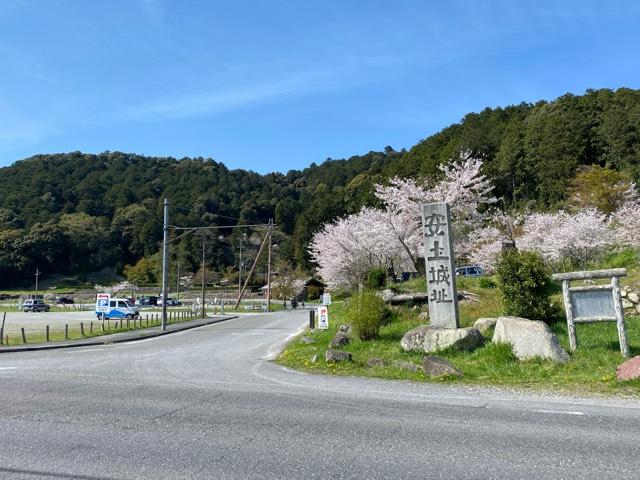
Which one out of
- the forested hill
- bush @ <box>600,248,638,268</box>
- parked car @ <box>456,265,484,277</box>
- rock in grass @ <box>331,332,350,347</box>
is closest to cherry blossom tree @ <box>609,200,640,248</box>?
bush @ <box>600,248,638,268</box>

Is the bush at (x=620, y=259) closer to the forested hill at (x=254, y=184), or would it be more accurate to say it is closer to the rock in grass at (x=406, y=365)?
the rock in grass at (x=406, y=365)

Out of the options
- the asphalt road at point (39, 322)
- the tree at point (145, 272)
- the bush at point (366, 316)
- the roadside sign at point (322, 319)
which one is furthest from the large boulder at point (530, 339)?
the tree at point (145, 272)

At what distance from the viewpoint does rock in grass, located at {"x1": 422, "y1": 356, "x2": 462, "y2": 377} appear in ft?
33.8

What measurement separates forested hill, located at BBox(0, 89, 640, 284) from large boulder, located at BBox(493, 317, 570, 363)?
42688 mm

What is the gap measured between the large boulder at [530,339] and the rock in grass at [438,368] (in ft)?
5.47

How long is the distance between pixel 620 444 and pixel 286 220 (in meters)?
113

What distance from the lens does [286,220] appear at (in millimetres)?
117688

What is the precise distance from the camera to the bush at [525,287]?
12953 millimetres

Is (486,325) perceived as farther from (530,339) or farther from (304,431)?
(304,431)

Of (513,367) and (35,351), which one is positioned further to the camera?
(35,351)

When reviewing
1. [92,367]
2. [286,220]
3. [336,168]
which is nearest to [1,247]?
[286,220]

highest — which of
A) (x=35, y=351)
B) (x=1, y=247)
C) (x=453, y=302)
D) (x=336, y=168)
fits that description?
(x=336, y=168)

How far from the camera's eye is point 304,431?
6086mm

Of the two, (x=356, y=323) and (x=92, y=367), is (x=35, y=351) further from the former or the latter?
(x=356, y=323)
